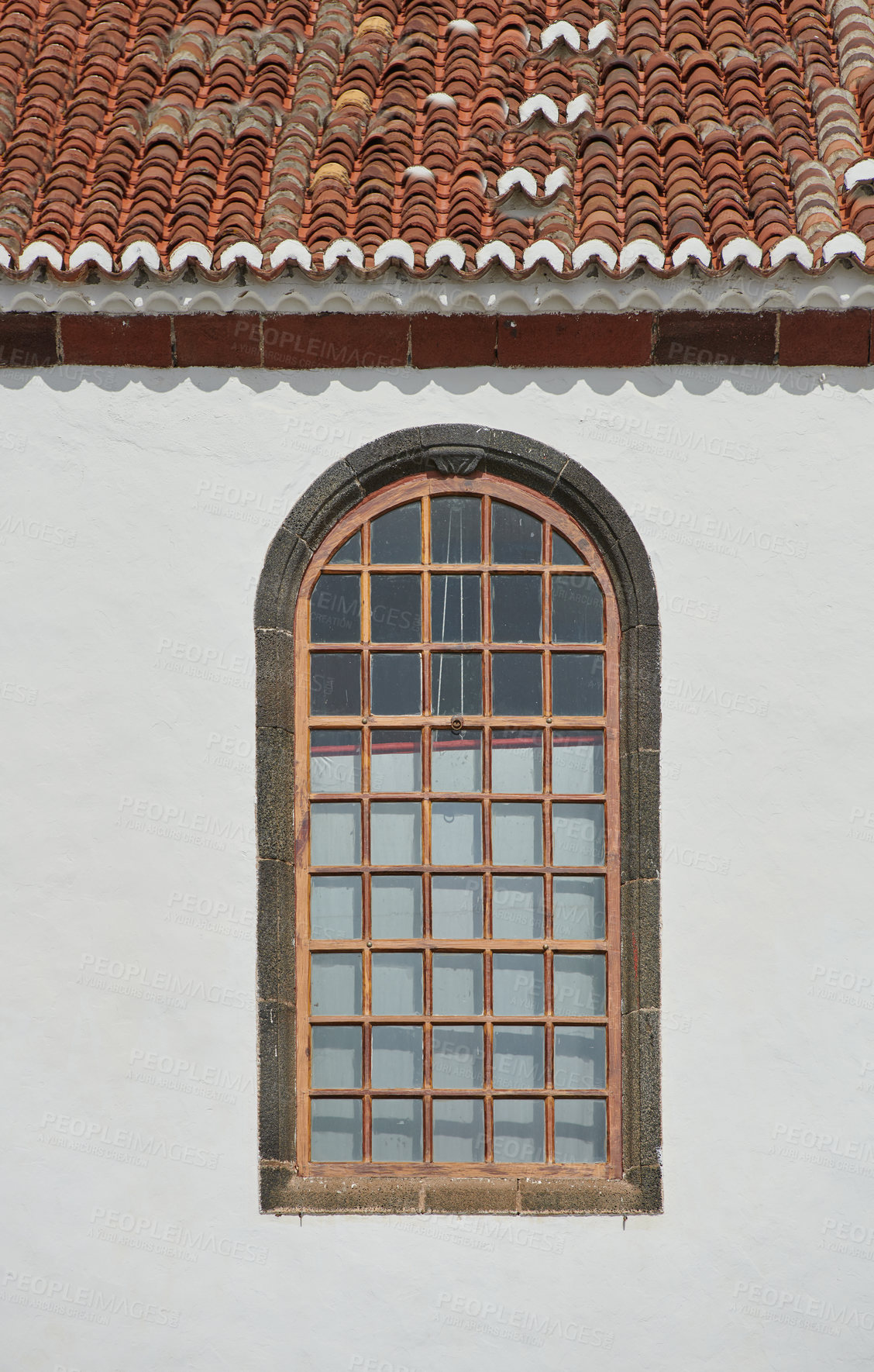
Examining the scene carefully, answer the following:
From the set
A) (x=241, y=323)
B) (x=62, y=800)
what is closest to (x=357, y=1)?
(x=241, y=323)

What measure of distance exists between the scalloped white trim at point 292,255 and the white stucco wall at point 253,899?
48 cm

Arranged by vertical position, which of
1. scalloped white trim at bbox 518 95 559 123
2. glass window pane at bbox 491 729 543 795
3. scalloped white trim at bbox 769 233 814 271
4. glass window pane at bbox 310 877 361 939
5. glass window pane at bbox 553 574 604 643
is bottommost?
glass window pane at bbox 310 877 361 939

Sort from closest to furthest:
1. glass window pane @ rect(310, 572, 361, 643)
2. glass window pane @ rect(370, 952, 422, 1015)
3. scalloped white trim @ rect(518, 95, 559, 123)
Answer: glass window pane @ rect(370, 952, 422, 1015)
glass window pane @ rect(310, 572, 361, 643)
scalloped white trim @ rect(518, 95, 559, 123)

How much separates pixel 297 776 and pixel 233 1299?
2014 millimetres

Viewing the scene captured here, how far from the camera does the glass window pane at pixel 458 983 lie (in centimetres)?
620

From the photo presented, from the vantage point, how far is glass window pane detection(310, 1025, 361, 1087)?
20.3ft

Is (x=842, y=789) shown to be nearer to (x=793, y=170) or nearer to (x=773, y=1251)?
(x=773, y=1251)

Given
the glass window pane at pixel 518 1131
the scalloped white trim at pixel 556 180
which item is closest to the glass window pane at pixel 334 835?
the glass window pane at pixel 518 1131

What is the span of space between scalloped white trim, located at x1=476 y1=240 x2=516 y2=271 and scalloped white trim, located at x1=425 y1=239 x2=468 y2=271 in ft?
0.22

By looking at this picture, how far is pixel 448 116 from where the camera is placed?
6.79 m

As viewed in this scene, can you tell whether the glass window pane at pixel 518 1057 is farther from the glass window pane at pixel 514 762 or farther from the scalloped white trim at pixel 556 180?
the scalloped white trim at pixel 556 180

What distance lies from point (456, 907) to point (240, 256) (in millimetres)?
2712

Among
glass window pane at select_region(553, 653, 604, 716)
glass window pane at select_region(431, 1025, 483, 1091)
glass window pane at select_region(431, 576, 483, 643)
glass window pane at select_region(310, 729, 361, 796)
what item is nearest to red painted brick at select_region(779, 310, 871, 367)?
glass window pane at select_region(553, 653, 604, 716)

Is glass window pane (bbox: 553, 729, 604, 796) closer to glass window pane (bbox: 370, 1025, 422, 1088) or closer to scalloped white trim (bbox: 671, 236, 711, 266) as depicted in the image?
glass window pane (bbox: 370, 1025, 422, 1088)
